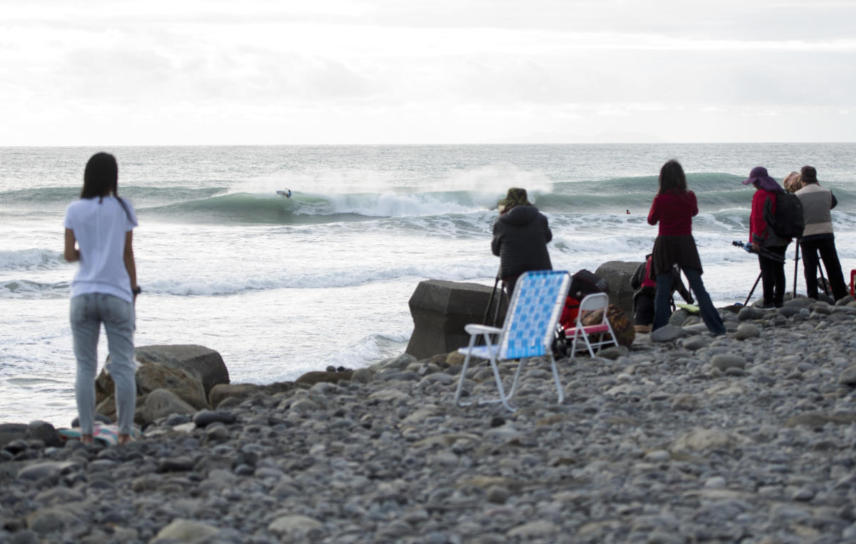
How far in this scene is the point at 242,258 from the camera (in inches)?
816

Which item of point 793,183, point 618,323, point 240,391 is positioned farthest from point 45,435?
point 793,183

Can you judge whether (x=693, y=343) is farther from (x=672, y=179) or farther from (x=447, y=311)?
(x=447, y=311)

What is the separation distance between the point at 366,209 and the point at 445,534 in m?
34.9

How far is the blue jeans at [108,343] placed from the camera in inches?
196

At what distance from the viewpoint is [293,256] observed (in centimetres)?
2127

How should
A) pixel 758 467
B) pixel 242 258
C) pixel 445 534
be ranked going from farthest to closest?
1. pixel 242 258
2. pixel 758 467
3. pixel 445 534

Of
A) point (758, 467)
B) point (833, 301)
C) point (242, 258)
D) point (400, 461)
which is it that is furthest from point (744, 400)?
point (242, 258)

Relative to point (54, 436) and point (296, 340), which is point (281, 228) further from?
point (54, 436)

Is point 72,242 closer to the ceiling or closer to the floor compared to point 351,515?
closer to the ceiling

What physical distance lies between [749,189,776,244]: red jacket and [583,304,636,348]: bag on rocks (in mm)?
2246

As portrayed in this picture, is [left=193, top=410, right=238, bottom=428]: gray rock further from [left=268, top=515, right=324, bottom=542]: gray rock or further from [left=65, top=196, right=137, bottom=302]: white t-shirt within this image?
[left=268, top=515, right=324, bottom=542]: gray rock

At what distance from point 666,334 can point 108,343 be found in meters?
5.09

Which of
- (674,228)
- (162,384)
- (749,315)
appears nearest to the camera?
(162,384)

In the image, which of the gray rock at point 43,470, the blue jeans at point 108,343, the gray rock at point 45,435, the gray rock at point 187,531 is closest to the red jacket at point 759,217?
the blue jeans at point 108,343
